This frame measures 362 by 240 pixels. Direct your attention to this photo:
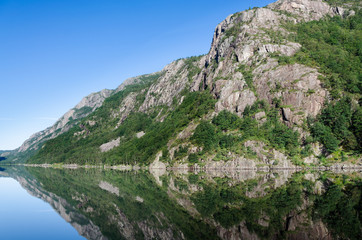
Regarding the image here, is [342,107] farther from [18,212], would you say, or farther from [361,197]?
[18,212]

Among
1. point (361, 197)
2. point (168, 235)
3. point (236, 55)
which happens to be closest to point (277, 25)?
point (236, 55)

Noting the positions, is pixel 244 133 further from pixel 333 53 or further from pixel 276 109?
pixel 333 53

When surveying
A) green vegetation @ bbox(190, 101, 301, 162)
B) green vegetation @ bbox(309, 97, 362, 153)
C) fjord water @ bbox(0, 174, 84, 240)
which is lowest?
green vegetation @ bbox(309, 97, 362, 153)

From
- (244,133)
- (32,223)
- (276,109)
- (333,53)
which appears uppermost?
(32,223)

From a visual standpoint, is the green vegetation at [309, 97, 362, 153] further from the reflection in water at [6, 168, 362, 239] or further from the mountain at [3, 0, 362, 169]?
the reflection in water at [6, 168, 362, 239]

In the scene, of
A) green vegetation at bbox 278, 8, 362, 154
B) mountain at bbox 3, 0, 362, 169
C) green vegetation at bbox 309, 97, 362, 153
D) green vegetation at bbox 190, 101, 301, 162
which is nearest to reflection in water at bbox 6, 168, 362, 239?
green vegetation at bbox 309, 97, 362, 153

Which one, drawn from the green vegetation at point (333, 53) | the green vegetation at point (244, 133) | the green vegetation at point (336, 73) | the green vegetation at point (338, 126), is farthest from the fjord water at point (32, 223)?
the green vegetation at point (333, 53)

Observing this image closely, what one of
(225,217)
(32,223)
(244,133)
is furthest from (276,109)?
(32,223)

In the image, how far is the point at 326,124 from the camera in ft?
389

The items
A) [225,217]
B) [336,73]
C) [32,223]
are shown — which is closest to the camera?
[225,217]

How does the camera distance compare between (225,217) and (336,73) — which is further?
(336,73)

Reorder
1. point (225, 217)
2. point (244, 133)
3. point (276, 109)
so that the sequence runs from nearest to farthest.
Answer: point (225, 217) < point (244, 133) < point (276, 109)

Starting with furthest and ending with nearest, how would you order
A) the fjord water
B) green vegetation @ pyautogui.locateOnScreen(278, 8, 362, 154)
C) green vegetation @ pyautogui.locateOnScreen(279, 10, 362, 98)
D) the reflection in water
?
green vegetation @ pyautogui.locateOnScreen(279, 10, 362, 98)
green vegetation @ pyautogui.locateOnScreen(278, 8, 362, 154)
the fjord water
the reflection in water

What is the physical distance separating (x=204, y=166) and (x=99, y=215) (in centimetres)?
9411
